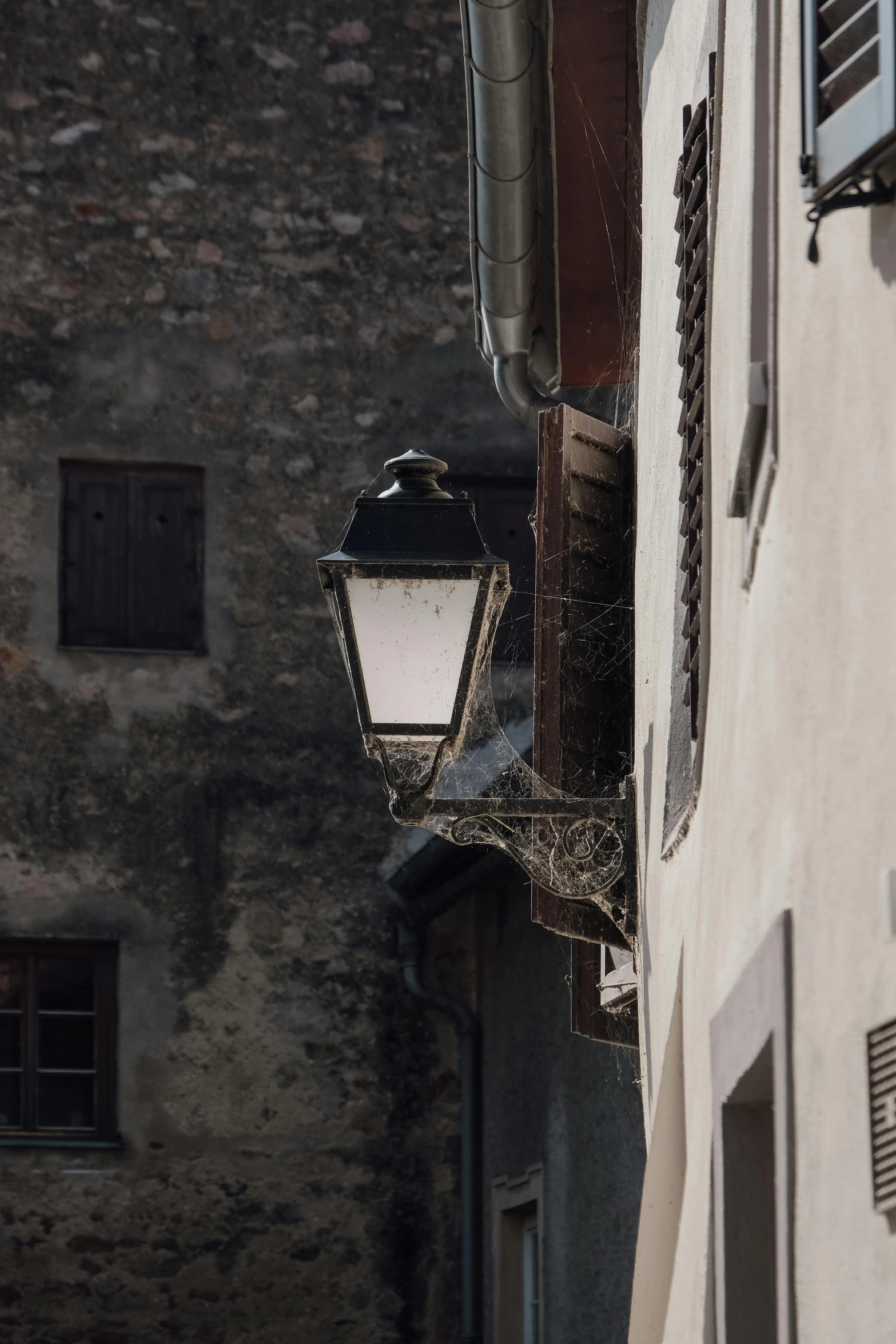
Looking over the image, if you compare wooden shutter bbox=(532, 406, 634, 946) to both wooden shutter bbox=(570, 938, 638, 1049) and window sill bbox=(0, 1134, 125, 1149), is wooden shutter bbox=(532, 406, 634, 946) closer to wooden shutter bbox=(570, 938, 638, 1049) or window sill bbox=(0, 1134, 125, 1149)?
wooden shutter bbox=(570, 938, 638, 1049)

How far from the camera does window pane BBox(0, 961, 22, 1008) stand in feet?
33.6

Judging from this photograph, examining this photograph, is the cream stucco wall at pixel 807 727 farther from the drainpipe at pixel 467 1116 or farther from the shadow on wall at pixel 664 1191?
the drainpipe at pixel 467 1116

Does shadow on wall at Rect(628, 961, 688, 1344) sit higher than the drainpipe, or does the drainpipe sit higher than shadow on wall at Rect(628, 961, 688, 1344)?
shadow on wall at Rect(628, 961, 688, 1344)

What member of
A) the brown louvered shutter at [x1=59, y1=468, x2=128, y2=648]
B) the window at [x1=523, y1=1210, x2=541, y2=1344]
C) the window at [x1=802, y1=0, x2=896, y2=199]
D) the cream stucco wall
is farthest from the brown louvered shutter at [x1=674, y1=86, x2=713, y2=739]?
the brown louvered shutter at [x1=59, y1=468, x2=128, y2=648]

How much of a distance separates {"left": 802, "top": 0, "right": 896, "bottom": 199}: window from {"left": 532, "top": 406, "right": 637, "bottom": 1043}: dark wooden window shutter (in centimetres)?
301

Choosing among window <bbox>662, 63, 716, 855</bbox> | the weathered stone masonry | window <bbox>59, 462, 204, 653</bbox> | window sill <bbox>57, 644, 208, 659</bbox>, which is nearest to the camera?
window <bbox>662, 63, 716, 855</bbox>

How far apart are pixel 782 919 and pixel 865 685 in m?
0.44

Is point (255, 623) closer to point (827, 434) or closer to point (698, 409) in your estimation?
point (698, 409)

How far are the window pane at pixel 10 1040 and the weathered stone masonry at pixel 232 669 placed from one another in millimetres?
471

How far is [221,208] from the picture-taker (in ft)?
36.1

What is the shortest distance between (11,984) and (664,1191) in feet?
23.6

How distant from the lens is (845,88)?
2.07 meters

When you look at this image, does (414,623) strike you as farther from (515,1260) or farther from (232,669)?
(232,669)

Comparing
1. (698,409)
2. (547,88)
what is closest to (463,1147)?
(547,88)
